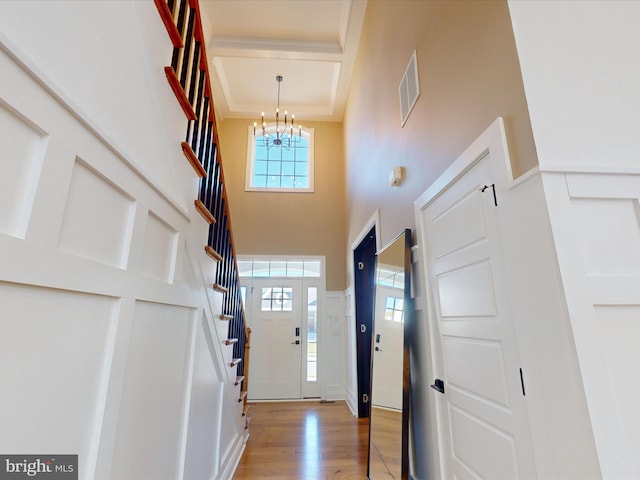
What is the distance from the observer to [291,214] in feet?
18.8

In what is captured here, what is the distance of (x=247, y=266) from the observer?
18.0ft

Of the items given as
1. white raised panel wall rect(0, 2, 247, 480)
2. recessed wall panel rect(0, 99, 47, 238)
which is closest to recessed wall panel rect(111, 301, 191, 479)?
white raised panel wall rect(0, 2, 247, 480)

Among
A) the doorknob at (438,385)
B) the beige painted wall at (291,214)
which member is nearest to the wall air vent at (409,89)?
the doorknob at (438,385)

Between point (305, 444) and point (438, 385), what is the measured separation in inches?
81.1

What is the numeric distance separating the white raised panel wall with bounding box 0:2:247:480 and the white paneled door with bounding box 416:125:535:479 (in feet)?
4.55

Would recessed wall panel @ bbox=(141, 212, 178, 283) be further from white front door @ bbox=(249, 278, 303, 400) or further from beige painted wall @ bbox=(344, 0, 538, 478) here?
white front door @ bbox=(249, 278, 303, 400)

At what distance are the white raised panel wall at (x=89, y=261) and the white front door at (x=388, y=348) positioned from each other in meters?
1.40

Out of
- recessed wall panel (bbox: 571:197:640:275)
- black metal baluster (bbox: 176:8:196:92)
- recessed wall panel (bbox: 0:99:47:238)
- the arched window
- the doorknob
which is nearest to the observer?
recessed wall panel (bbox: 0:99:47:238)

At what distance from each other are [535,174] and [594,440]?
2.72 ft

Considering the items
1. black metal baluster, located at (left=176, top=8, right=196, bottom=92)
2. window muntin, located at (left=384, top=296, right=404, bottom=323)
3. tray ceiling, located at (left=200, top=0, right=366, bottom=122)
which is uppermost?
tray ceiling, located at (left=200, top=0, right=366, bottom=122)

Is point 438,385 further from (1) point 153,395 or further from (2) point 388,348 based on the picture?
(1) point 153,395

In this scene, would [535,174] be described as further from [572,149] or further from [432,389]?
[432,389]

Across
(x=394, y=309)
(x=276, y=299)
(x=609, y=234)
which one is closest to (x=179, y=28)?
(x=609, y=234)

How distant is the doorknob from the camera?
69.5 inches
